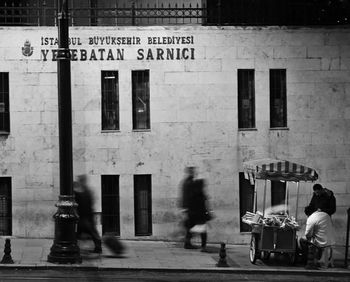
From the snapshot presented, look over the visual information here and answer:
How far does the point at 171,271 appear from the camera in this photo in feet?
58.7

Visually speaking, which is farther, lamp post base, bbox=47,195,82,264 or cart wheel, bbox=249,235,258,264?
cart wheel, bbox=249,235,258,264

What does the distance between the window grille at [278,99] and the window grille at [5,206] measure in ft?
23.5

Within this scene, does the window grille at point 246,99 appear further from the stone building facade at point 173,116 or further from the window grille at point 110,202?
the window grille at point 110,202

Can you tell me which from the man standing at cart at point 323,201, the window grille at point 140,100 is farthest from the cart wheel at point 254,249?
the window grille at point 140,100

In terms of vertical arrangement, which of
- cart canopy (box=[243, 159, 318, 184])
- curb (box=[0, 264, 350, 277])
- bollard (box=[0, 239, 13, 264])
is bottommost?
curb (box=[0, 264, 350, 277])

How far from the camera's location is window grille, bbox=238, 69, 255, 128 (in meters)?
22.6

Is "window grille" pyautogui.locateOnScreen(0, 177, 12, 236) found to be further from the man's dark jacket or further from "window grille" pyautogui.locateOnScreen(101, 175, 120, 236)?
the man's dark jacket

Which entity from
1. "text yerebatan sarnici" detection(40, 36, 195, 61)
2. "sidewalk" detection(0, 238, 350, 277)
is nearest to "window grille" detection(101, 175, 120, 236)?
"sidewalk" detection(0, 238, 350, 277)

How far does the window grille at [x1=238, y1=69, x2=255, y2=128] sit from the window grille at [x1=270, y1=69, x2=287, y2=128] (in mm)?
515

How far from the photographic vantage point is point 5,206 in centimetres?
2212

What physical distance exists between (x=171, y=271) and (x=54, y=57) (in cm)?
716

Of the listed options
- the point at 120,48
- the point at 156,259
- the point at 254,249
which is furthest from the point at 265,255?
the point at 120,48

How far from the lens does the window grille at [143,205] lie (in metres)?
22.4

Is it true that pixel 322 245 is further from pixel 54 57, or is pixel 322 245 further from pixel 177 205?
pixel 54 57
